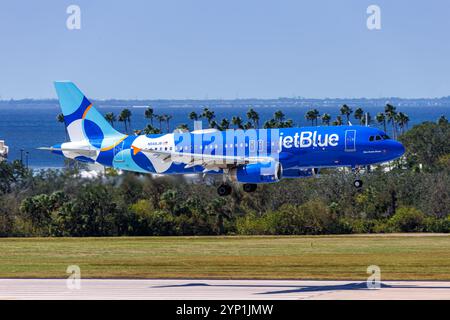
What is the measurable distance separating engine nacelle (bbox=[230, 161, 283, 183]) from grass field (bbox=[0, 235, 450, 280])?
17.2 feet

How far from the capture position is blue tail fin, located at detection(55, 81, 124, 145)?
85625 mm

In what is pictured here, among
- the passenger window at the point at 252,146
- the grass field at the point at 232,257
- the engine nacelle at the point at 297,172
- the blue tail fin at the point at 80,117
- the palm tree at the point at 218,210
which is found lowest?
the palm tree at the point at 218,210

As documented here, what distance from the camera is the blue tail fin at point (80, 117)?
85.6 m

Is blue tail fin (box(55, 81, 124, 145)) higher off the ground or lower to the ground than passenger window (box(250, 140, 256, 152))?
higher

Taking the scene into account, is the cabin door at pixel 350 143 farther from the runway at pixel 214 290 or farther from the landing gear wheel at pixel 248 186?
the runway at pixel 214 290

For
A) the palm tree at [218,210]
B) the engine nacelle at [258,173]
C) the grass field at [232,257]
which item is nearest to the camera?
the grass field at [232,257]

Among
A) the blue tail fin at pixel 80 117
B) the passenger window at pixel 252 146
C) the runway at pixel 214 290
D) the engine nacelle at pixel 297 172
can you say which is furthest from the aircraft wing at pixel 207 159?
the runway at pixel 214 290

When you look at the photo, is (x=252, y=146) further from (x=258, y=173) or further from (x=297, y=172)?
(x=297, y=172)

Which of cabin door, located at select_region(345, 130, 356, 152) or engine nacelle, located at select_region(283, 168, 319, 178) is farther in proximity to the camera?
engine nacelle, located at select_region(283, 168, 319, 178)

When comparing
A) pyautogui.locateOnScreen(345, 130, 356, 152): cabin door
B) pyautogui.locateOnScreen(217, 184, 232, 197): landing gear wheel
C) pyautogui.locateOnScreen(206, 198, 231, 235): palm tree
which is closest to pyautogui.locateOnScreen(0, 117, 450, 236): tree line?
pyautogui.locateOnScreen(206, 198, 231, 235): palm tree

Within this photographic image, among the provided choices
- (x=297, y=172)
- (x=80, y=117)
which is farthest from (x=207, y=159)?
(x=80, y=117)

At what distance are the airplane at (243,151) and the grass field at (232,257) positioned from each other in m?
5.77

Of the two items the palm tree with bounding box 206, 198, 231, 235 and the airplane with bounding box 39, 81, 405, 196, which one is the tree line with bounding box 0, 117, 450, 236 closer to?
the palm tree with bounding box 206, 198, 231, 235
